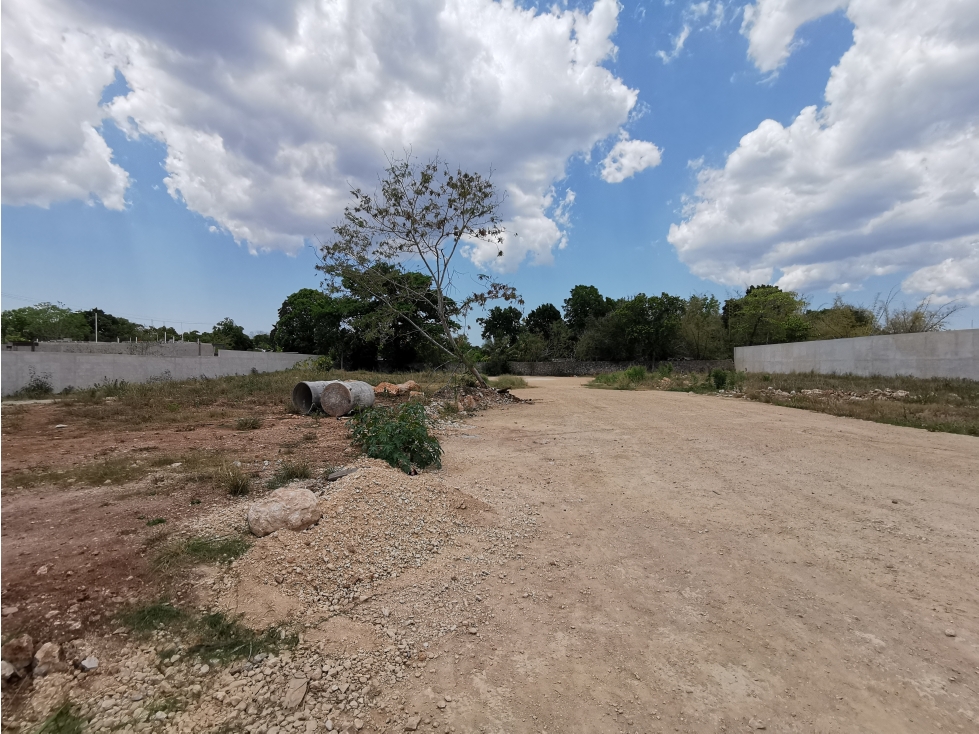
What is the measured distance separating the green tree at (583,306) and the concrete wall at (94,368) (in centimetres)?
3559

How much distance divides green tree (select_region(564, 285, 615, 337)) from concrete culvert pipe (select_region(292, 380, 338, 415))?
130 feet

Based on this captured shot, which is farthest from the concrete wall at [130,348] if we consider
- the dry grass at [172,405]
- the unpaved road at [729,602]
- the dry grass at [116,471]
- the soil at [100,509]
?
the unpaved road at [729,602]

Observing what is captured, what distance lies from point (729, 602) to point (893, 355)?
68.2 feet

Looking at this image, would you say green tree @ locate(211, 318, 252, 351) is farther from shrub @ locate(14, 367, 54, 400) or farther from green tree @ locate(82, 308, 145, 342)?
Answer: shrub @ locate(14, 367, 54, 400)

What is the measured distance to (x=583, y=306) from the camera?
4978cm

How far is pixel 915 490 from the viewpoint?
5039mm

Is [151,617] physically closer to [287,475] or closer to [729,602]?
[287,475]

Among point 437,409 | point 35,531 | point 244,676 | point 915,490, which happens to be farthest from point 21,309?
point 915,490

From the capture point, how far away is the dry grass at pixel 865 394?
9750 millimetres

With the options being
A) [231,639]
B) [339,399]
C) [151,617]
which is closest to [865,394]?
[339,399]

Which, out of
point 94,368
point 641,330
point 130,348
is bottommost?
point 94,368

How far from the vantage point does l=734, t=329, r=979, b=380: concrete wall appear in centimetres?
1570

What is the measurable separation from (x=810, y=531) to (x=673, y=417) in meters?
6.78

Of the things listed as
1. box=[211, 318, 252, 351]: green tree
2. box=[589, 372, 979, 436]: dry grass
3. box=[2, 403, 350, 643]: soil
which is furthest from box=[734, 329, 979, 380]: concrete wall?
box=[211, 318, 252, 351]: green tree
